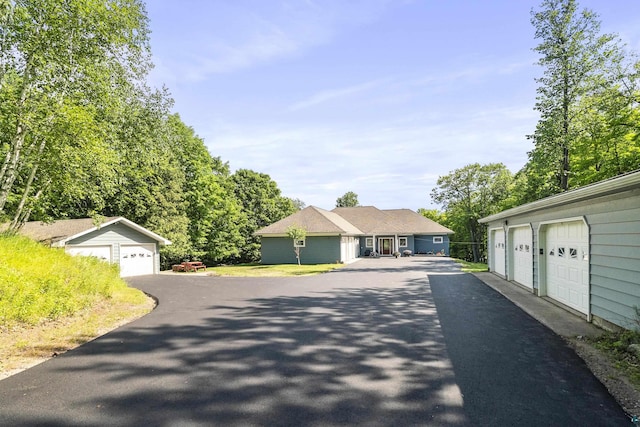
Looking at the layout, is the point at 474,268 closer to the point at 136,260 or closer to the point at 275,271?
the point at 275,271

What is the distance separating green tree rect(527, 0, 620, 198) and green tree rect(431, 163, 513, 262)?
1667cm

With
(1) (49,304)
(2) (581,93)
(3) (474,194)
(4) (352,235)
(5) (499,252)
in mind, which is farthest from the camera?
(3) (474,194)

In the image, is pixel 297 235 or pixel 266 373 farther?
pixel 297 235

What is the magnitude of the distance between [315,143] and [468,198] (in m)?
22.0

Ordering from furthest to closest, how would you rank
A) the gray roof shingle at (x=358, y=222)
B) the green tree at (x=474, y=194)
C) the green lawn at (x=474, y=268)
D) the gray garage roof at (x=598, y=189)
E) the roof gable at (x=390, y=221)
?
the green tree at (x=474, y=194)
the roof gable at (x=390, y=221)
the gray roof shingle at (x=358, y=222)
the green lawn at (x=474, y=268)
the gray garage roof at (x=598, y=189)

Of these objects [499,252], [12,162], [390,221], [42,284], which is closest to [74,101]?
[12,162]

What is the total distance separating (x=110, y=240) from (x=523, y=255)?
62.0ft

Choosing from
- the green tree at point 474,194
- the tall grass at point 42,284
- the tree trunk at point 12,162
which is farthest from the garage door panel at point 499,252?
the green tree at point 474,194

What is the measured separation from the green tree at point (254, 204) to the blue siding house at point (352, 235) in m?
5.42

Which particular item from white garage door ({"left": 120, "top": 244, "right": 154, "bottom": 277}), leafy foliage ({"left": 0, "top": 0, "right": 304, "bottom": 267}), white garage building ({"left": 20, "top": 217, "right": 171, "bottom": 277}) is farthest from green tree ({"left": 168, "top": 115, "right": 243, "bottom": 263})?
leafy foliage ({"left": 0, "top": 0, "right": 304, "bottom": 267})

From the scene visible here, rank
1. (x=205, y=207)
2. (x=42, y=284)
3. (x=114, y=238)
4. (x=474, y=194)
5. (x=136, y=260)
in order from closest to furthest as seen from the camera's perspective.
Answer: (x=42, y=284), (x=114, y=238), (x=136, y=260), (x=205, y=207), (x=474, y=194)

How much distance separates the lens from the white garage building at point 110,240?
56.7ft

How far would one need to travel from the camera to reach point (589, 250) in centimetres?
744

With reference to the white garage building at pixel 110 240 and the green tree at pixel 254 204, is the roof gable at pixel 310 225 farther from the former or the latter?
the white garage building at pixel 110 240
